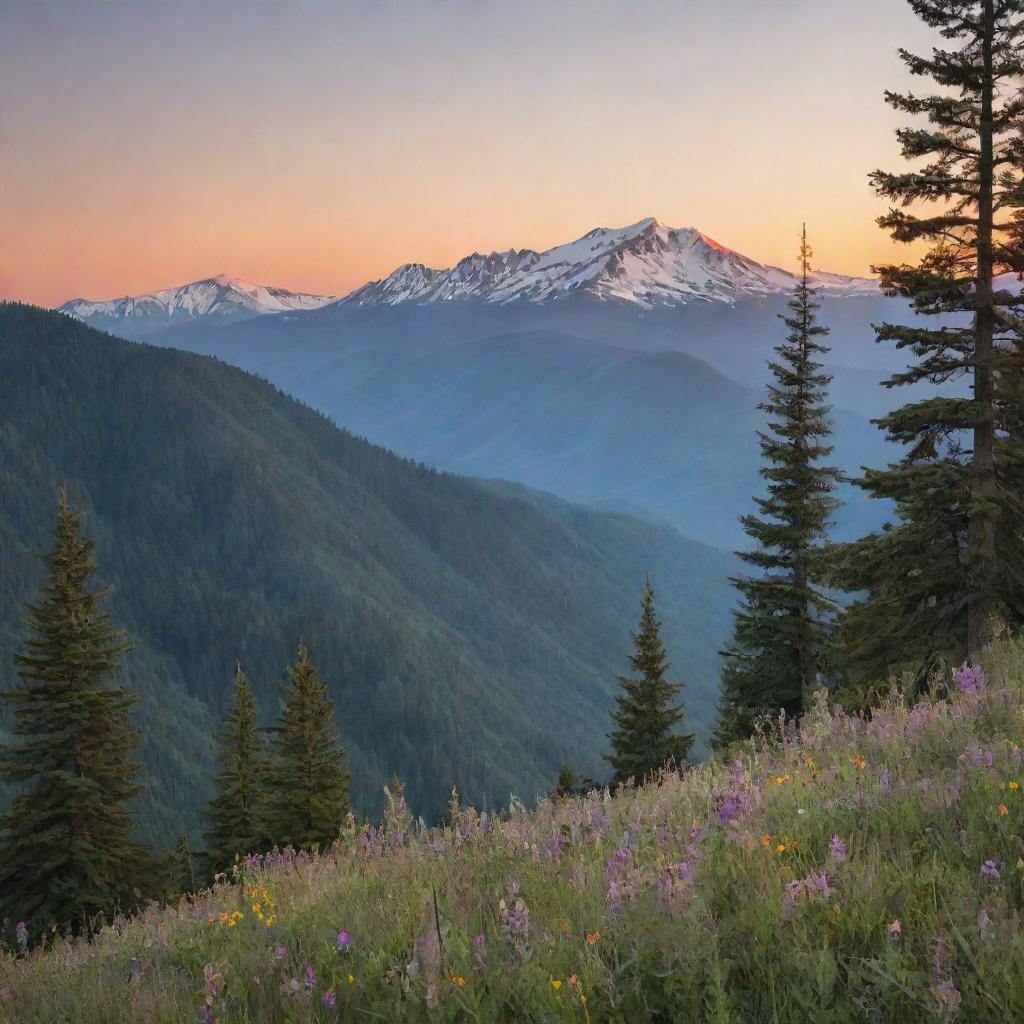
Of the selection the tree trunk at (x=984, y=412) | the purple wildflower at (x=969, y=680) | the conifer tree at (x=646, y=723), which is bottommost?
the conifer tree at (x=646, y=723)

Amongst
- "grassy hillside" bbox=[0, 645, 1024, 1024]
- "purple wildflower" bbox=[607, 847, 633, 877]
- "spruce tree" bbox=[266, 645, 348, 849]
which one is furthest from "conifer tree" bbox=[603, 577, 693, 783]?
"purple wildflower" bbox=[607, 847, 633, 877]

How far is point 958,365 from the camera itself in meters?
13.0

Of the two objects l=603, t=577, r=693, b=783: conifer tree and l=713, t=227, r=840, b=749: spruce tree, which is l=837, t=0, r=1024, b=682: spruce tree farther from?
l=603, t=577, r=693, b=783: conifer tree

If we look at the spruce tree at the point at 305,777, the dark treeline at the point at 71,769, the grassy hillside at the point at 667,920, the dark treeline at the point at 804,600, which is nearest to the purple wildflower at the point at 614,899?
the grassy hillside at the point at 667,920

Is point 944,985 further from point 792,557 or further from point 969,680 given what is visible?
point 792,557

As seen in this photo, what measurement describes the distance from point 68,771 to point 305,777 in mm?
8158

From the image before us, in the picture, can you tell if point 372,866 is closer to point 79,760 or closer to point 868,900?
point 868,900

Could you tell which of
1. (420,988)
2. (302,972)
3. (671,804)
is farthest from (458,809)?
(420,988)

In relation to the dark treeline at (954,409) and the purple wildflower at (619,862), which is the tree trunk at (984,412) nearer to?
the dark treeline at (954,409)

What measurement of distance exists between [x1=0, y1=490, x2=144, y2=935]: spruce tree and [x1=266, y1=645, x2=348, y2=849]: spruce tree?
5.49m

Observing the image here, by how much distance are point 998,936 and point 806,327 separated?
22826mm

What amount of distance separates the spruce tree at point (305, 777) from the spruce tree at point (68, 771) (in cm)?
549

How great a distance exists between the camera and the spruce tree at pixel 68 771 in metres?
23.7

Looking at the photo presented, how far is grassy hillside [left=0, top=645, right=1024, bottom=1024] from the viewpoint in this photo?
2.54 metres
